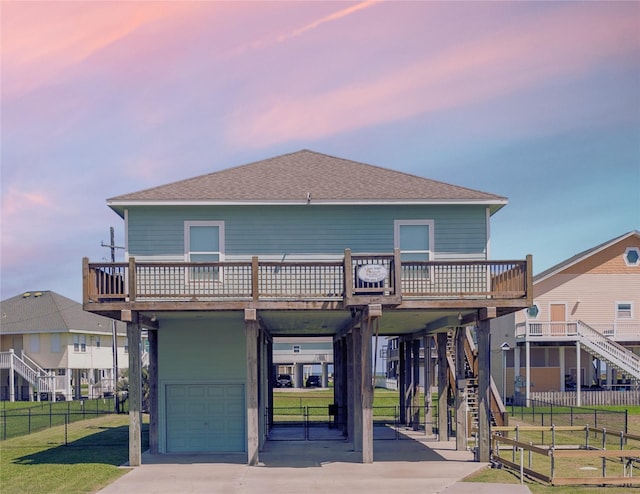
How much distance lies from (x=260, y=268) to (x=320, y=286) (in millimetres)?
2288

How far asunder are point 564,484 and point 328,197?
968cm

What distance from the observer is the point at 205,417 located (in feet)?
76.7

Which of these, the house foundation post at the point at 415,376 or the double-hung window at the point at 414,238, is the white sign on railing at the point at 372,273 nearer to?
the double-hung window at the point at 414,238

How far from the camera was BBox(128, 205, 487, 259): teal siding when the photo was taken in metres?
22.5

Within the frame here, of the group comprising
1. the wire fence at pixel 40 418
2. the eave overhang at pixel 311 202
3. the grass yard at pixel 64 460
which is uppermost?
the eave overhang at pixel 311 202

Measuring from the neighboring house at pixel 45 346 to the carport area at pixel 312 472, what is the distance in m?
34.5

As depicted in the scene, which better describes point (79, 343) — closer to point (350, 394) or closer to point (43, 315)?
point (43, 315)

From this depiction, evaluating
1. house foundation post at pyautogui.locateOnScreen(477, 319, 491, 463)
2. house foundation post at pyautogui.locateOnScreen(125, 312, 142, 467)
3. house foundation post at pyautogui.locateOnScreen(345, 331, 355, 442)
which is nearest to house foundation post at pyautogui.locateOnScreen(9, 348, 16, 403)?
house foundation post at pyautogui.locateOnScreen(345, 331, 355, 442)

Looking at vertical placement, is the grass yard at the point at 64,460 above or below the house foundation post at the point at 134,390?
below

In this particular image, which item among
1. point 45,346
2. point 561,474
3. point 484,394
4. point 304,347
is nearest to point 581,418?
point 561,474

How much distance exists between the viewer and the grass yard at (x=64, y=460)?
1775cm

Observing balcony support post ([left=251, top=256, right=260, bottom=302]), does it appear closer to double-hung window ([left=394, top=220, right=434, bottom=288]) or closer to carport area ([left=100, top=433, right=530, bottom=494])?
carport area ([left=100, top=433, right=530, bottom=494])

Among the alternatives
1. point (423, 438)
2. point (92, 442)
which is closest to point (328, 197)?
point (423, 438)

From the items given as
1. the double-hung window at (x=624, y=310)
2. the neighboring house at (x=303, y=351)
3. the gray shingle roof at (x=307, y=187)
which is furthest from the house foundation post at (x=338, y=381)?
the neighboring house at (x=303, y=351)
